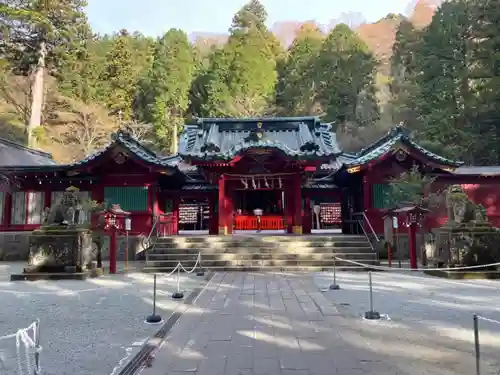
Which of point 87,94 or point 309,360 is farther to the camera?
point 87,94

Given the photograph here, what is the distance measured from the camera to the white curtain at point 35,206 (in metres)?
17.1

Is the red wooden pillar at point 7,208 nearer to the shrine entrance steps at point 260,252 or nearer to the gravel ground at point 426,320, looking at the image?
the shrine entrance steps at point 260,252

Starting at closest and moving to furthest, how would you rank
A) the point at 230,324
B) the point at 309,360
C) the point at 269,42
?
the point at 309,360
the point at 230,324
the point at 269,42

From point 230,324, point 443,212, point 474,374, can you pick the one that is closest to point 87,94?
point 443,212

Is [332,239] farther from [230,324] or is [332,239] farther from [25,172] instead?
[25,172]

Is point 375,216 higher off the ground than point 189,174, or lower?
lower

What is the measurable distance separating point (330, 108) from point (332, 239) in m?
25.9

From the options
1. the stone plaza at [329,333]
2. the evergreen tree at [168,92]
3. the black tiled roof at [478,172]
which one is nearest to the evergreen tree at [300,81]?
the evergreen tree at [168,92]

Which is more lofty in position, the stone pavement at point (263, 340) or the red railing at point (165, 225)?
the red railing at point (165, 225)

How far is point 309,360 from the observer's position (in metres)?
4.29

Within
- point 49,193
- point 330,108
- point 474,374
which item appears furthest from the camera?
point 330,108

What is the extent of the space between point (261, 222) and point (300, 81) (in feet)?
85.8

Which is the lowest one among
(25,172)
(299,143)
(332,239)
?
(332,239)

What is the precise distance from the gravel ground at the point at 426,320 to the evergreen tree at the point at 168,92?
101 feet
